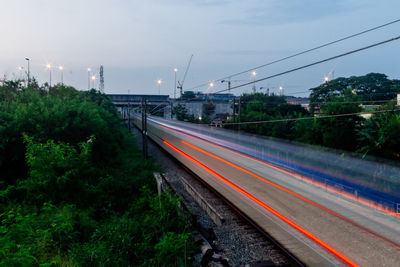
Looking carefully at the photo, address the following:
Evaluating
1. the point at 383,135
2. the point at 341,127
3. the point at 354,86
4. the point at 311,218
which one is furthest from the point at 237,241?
the point at 354,86

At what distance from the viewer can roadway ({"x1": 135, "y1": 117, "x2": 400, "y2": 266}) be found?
734 centimetres

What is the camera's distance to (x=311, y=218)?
28.9 feet

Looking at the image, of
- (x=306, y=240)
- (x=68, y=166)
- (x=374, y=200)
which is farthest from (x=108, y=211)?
(x=374, y=200)

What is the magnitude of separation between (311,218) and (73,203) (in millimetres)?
9121

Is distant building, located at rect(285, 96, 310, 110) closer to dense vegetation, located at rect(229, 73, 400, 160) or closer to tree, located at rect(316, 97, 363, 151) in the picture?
dense vegetation, located at rect(229, 73, 400, 160)

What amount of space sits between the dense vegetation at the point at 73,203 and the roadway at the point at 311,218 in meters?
2.57

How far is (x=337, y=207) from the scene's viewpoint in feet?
22.6

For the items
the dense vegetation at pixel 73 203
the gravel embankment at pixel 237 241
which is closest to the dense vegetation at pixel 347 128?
the gravel embankment at pixel 237 241

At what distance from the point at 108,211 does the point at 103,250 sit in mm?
5126

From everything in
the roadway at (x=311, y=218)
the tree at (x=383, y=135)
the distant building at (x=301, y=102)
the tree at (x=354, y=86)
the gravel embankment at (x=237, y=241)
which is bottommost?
the gravel embankment at (x=237, y=241)

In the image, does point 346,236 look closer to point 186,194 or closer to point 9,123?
point 186,194

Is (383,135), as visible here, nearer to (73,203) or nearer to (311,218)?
(311,218)

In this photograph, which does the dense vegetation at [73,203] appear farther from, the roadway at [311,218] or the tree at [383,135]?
the tree at [383,135]

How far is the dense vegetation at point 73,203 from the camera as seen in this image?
22.0 feet
